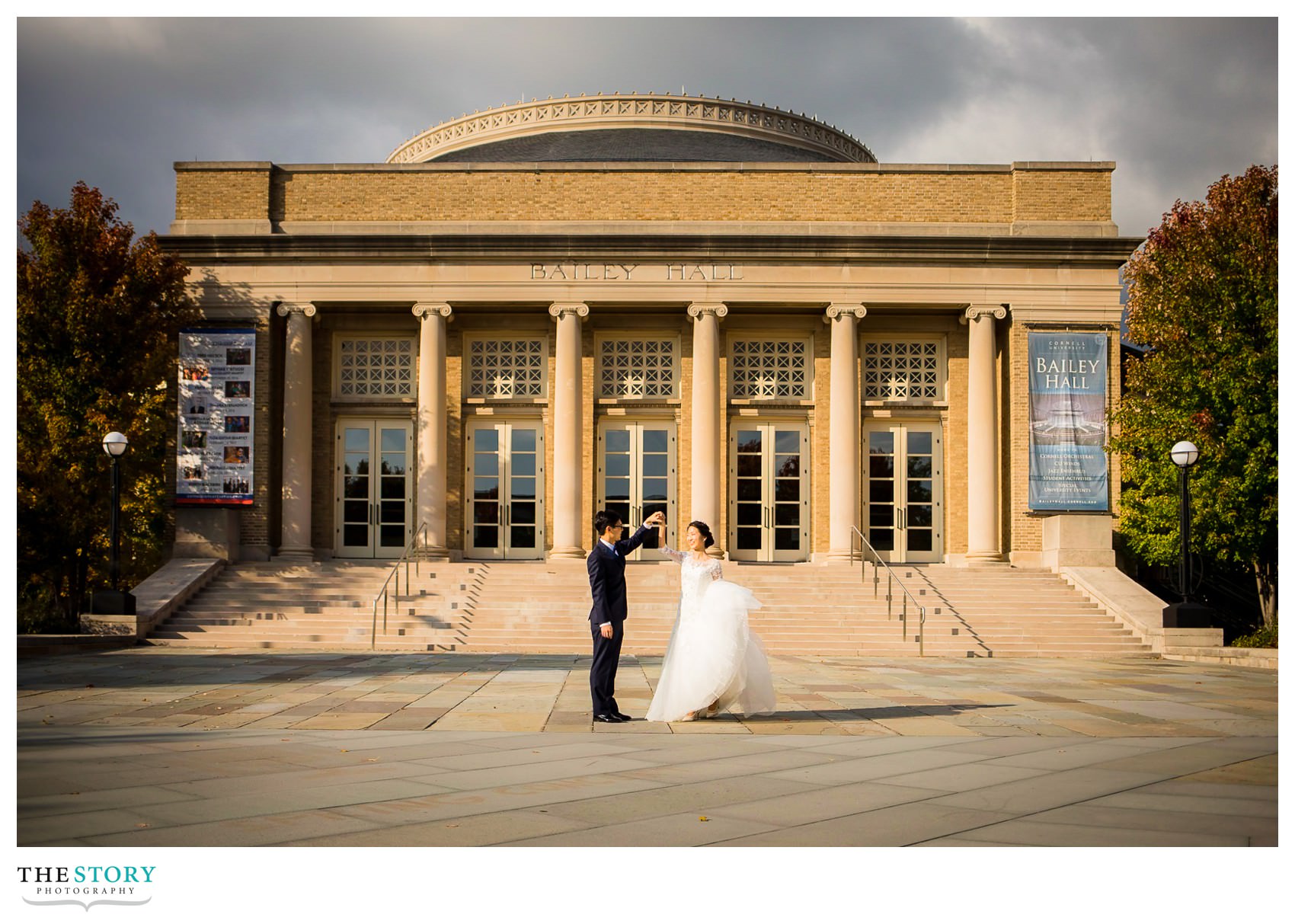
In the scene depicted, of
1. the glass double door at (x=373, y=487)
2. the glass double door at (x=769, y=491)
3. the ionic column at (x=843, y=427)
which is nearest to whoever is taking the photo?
the ionic column at (x=843, y=427)

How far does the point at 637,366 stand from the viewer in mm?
27172

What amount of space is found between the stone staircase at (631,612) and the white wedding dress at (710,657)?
854 centimetres

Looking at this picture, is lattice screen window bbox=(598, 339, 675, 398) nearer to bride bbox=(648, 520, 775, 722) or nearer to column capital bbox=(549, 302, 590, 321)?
column capital bbox=(549, 302, 590, 321)

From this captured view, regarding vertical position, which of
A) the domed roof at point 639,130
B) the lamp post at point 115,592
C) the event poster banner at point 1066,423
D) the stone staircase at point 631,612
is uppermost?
the domed roof at point 639,130

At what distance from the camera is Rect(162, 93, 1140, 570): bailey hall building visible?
2545cm

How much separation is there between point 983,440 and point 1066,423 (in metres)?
1.70

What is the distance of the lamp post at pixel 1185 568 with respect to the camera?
59.3ft

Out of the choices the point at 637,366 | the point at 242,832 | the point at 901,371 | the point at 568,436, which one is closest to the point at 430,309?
the point at 568,436

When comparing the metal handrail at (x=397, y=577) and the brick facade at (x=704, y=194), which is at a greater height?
the brick facade at (x=704, y=194)

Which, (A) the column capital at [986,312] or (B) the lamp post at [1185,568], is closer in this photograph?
(B) the lamp post at [1185,568]

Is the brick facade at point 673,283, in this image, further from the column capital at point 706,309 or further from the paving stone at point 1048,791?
the paving stone at point 1048,791

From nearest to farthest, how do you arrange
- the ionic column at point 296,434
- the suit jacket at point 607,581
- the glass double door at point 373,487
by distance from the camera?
1. the suit jacket at point 607,581
2. the ionic column at point 296,434
3. the glass double door at point 373,487

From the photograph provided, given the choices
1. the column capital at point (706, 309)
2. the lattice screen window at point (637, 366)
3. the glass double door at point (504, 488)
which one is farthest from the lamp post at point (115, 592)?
the column capital at point (706, 309)

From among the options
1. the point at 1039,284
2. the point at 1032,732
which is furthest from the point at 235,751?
the point at 1039,284
